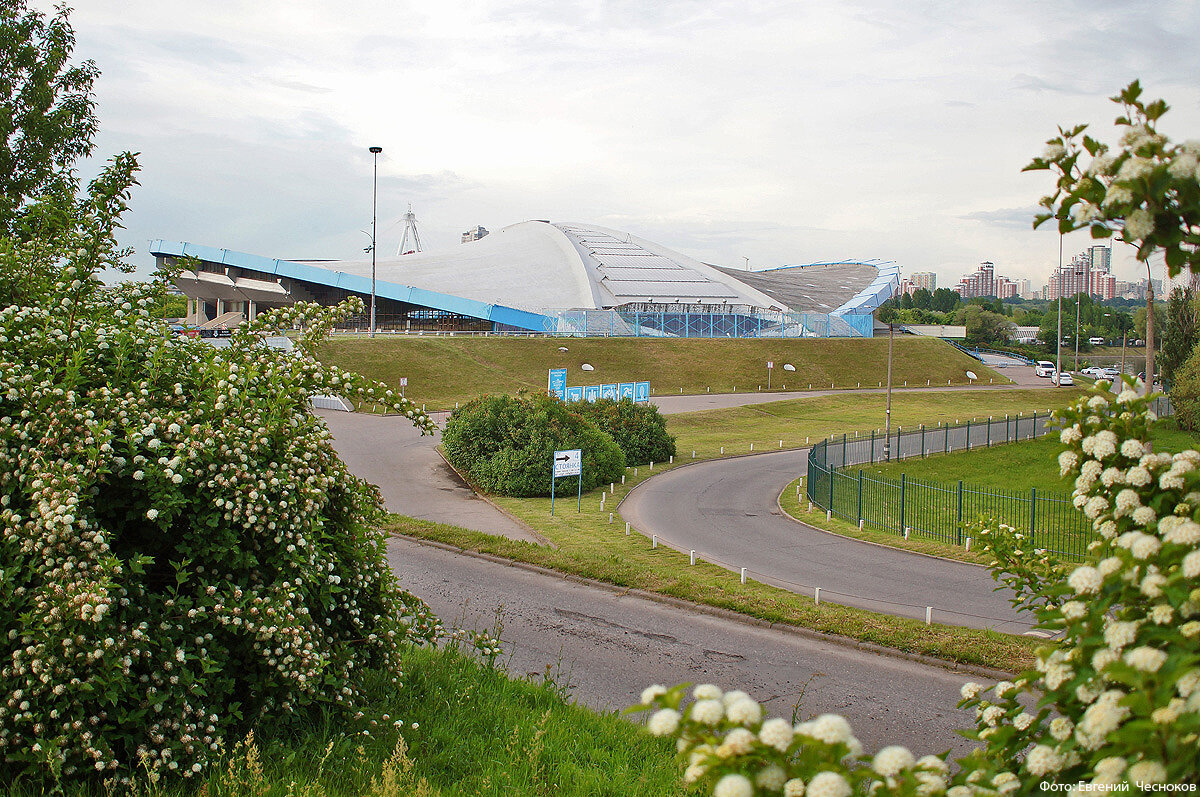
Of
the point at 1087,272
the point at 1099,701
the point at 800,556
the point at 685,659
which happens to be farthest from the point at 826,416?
the point at 1087,272

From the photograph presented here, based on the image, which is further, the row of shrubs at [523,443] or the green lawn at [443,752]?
the row of shrubs at [523,443]

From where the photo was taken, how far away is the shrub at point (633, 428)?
29234 millimetres

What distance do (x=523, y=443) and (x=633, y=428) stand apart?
6.44m

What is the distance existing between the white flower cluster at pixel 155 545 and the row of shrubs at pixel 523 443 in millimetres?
16884

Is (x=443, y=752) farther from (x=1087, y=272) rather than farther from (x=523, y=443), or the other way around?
(x=1087, y=272)

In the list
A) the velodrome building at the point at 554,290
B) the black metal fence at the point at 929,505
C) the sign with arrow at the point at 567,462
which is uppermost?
the velodrome building at the point at 554,290

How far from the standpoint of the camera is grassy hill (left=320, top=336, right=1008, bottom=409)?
4931 cm

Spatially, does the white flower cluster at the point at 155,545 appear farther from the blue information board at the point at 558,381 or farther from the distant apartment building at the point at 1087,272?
the blue information board at the point at 558,381

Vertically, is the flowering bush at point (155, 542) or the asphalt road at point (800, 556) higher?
the flowering bush at point (155, 542)

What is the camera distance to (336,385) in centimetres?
646

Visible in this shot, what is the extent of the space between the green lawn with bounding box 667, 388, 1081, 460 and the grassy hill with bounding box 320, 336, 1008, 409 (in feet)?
22.8

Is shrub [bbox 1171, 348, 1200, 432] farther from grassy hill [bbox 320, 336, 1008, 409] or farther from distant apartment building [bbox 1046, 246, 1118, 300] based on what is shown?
grassy hill [bbox 320, 336, 1008, 409]

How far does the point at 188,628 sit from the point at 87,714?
705mm

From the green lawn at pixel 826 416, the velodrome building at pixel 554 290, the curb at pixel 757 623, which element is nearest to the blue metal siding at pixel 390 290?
the velodrome building at pixel 554 290
